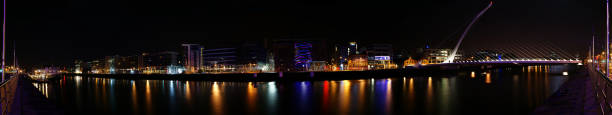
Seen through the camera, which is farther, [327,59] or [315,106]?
[327,59]

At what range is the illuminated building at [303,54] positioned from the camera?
8469 cm

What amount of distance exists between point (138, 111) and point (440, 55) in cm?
10129

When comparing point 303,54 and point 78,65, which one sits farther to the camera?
point 78,65

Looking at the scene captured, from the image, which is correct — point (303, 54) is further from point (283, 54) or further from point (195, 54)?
point (195, 54)

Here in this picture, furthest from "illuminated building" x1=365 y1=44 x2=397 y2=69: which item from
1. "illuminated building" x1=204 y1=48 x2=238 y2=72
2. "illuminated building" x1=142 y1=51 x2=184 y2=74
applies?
"illuminated building" x1=142 y1=51 x2=184 y2=74

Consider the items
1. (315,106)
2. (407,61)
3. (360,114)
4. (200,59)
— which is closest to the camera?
(360,114)

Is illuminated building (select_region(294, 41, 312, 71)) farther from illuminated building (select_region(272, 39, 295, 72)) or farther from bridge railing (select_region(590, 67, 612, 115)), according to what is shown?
bridge railing (select_region(590, 67, 612, 115))

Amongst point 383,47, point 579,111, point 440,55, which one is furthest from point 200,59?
point 579,111

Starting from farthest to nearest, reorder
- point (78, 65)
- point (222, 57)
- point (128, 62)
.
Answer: point (78, 65) → point (128, 62) → point (222, 57)

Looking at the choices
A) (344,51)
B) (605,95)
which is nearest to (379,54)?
(344,51)

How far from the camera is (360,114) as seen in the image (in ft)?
40.4

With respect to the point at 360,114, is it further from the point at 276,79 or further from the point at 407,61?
the point at 407,61

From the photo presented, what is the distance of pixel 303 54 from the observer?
88.5m

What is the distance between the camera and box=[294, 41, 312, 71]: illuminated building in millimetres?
84694
